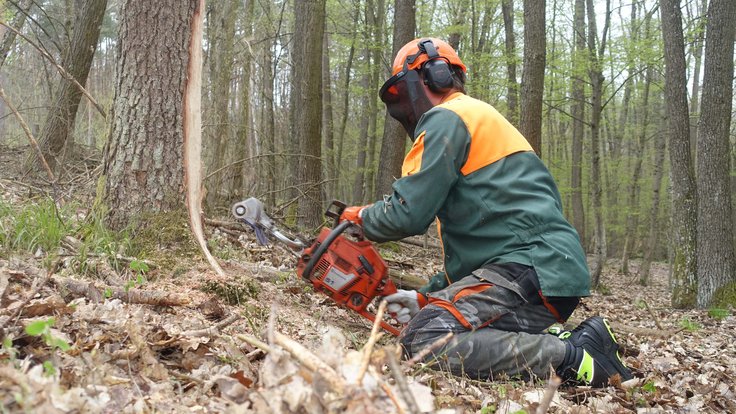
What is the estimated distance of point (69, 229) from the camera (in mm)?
3832

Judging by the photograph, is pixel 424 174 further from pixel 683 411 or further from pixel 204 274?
pixel 683 411

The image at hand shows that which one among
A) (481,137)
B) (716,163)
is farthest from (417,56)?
(716,163)

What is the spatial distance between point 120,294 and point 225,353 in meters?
0.90

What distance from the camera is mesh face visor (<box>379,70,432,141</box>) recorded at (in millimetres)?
3883

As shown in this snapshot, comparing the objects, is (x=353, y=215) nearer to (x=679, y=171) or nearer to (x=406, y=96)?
(x=406, y=96)

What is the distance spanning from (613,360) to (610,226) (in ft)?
83.2

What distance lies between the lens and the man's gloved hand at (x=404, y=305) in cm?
391

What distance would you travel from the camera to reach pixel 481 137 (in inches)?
140

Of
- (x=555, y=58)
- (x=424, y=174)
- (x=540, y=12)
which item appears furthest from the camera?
(x=555, y=58)

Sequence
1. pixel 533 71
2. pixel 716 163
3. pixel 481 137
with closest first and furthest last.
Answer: pixel 481 137 < pixel 533 71 < pixel 716 163

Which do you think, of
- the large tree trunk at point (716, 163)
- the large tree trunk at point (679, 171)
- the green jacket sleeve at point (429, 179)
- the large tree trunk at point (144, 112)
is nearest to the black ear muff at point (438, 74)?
the green jacket sleeve at point (429, 179)

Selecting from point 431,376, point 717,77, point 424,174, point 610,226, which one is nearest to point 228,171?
point 424,174

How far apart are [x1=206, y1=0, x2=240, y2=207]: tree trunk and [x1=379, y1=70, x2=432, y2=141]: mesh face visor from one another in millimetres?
4585

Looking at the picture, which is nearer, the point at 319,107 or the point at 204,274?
the point at 204,274
